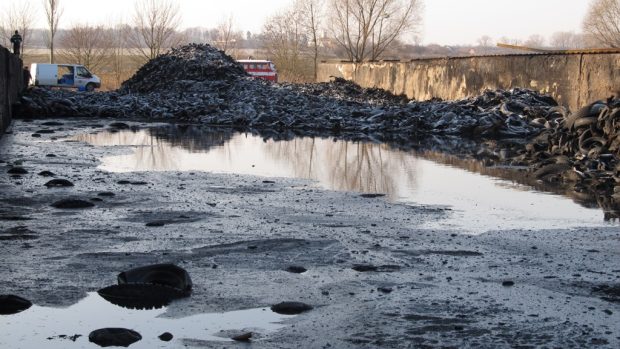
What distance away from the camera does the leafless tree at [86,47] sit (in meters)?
57.4

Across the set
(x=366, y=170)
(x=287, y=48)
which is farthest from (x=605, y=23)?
(x=366, y=170)

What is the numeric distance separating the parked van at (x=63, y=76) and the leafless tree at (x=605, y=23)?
2194 inches

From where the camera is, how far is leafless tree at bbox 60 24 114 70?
57.4 metres

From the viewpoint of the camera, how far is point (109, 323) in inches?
165

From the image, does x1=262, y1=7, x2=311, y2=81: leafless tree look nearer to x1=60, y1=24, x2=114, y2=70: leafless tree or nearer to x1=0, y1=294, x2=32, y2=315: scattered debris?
x1=60, y1=24, x2=114, y2=70: leafless tree

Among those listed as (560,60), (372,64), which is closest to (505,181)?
(560,60)

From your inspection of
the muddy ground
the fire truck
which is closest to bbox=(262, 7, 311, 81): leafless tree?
the fire truck

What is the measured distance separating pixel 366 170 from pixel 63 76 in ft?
102

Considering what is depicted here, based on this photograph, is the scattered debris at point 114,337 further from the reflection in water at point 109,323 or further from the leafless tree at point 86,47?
the leafless tree at point 86,47

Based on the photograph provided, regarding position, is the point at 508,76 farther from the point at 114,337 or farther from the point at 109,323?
the point at 114,337

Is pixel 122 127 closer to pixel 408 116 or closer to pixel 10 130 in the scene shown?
pixel 10 130

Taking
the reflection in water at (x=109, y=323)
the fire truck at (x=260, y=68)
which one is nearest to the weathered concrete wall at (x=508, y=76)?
the reflection in water at (x=109, y=323)

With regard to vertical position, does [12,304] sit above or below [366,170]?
below

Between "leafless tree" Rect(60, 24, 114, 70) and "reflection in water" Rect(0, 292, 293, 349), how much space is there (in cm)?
5432
